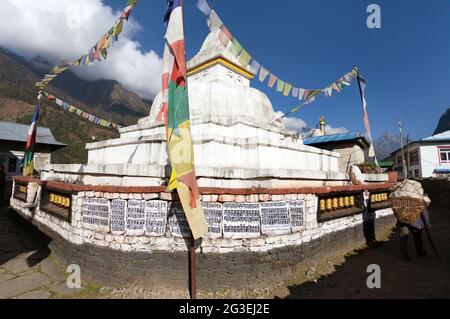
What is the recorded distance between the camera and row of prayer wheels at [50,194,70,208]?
5.96 meters

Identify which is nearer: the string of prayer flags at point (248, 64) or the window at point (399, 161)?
the string of prayer flags at point (248, 64)

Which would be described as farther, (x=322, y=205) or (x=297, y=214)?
(x=322, y=205)

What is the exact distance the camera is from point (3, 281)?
499cm

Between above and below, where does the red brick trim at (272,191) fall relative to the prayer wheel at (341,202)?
above

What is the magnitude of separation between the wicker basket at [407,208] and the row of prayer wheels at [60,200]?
7931 millimetres

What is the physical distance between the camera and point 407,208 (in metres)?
6.10

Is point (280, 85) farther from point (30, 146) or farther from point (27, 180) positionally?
point (30, 146)

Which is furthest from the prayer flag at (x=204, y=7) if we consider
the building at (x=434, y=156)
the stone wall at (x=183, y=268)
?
the building at (x=434, y=156)

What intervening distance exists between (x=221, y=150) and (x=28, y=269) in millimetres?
5260

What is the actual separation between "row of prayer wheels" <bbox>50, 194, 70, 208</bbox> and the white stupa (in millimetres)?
662

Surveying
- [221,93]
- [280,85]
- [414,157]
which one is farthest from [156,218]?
[414,157]

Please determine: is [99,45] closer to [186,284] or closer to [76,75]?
[186,284]

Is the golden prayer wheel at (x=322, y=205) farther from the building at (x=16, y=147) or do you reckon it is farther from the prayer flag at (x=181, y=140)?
the building at (x=16, y=147)

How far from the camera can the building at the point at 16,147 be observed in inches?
638
